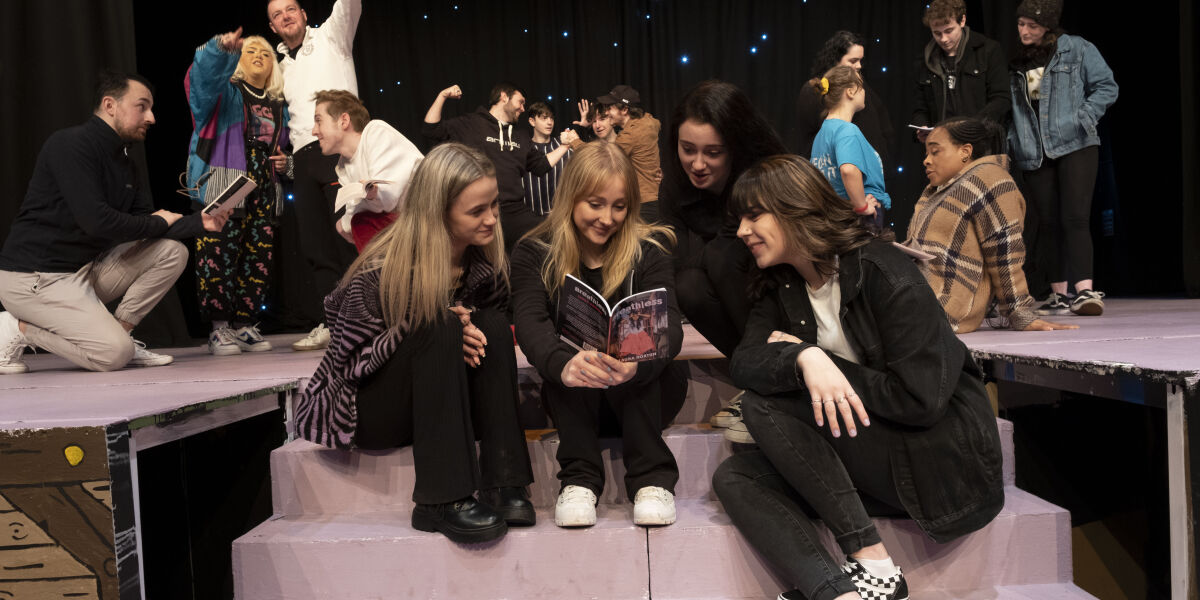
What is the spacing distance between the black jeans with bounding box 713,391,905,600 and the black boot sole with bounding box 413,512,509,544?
0.47 m

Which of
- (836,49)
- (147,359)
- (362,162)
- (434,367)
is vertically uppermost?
(836,49)

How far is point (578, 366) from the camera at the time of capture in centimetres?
173

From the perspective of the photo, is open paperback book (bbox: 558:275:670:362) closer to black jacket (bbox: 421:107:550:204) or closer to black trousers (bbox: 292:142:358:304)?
black trousers (bbox: 292:142:358:304)

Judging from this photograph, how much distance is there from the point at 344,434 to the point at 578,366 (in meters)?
0.60

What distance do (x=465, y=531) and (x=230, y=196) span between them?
178cm

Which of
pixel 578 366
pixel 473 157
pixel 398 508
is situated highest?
pixel 473 157

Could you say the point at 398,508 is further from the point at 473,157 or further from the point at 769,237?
the point at 769,237

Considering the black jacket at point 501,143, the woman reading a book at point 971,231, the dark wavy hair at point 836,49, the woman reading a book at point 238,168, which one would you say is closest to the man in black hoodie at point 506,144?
the black jacket at point 501,143

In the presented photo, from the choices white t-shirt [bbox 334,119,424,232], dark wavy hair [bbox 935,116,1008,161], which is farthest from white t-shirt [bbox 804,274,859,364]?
white t-shirt [bbox 334,119,424,232]

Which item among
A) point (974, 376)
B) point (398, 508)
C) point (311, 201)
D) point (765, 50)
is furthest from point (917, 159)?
point (398, 508)

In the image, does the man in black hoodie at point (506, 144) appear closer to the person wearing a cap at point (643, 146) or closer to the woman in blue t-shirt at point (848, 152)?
the person wearing a cap at point (643, 146)

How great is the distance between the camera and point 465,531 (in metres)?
1.71

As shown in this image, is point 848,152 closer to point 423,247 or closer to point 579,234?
point 579,234

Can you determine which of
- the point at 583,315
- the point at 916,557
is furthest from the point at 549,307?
the point at 916,557
